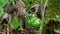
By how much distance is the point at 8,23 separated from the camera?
1.60 metres

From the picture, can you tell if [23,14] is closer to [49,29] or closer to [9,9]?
[9,9]

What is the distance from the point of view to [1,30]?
175 centimetres

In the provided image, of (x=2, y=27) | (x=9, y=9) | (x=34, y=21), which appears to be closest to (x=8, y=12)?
(x=9, y=9)

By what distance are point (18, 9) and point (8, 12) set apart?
0.37ft

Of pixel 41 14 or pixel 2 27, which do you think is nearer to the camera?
pixel 41 14

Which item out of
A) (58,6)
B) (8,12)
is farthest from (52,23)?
(8,12)

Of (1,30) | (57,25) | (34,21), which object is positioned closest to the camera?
(57,25)

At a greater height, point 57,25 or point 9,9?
point 9,9

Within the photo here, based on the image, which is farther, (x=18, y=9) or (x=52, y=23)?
(x=52, y=23)

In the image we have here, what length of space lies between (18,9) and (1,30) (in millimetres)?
461

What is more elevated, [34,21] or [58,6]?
[58,6]

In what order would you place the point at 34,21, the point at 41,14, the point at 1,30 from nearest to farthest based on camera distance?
the point at 41,14
the point at 1,30
the point at 34,21

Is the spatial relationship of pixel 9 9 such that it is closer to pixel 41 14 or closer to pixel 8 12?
pixel 8 12

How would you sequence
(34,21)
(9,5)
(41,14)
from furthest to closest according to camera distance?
(34,21), (9,5), (41,14)
